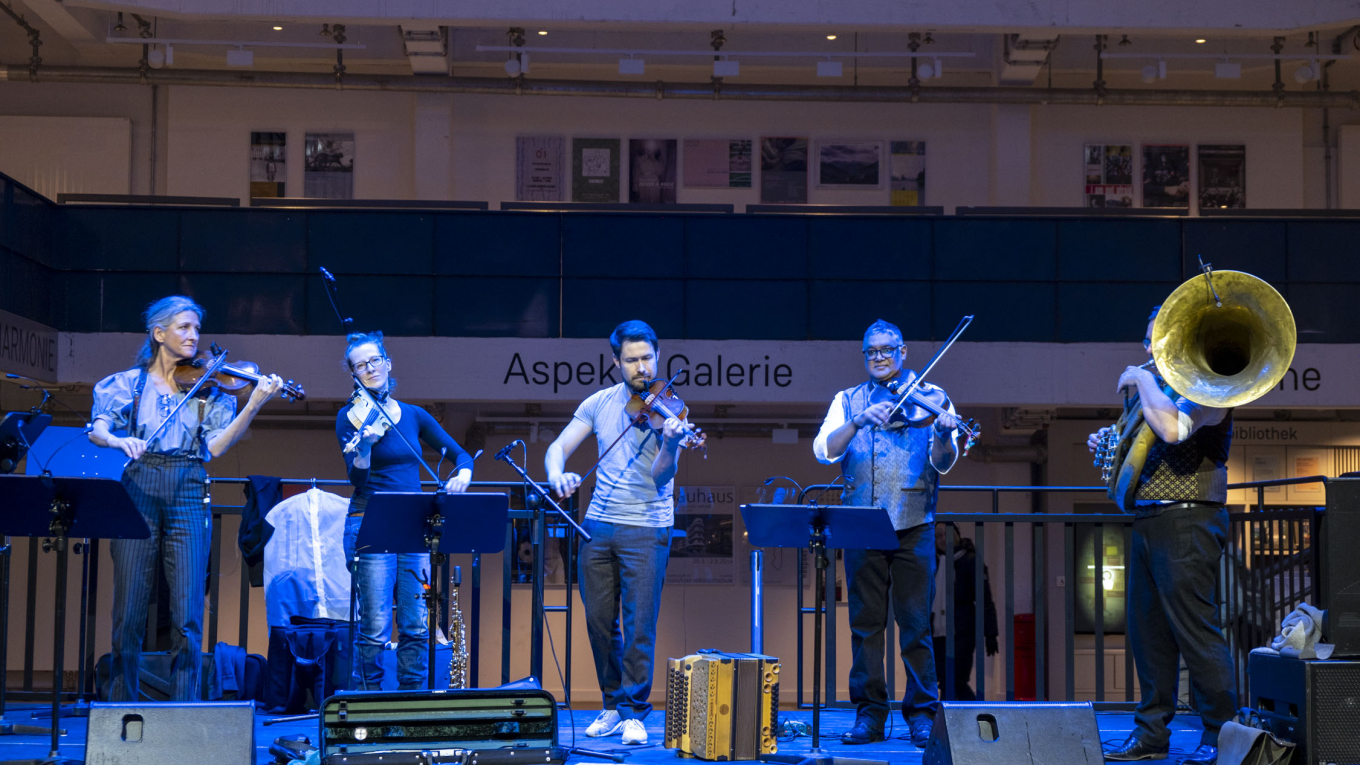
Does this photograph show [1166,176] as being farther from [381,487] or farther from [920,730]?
[381,487]

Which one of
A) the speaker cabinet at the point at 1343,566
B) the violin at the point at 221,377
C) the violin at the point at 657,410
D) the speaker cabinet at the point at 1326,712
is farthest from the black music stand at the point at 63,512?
the speaker cabinet at the point at 1343,566

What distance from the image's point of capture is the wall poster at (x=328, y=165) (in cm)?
1393

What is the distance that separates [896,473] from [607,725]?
1.52 m

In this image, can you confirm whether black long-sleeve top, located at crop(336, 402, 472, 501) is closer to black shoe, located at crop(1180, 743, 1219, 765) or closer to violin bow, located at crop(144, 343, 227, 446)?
violin bow, located at crop(144, 343, 227, 446)

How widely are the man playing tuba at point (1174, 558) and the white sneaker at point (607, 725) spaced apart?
185 cm

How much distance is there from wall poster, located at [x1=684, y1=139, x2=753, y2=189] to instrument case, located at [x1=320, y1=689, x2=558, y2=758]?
35.2ft

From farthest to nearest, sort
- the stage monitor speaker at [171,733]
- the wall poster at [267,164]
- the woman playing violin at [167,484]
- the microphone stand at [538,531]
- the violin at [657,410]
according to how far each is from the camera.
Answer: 1. the wall poster at [267,164]
2. the microphone stand at [538,531]
3. the violin at [657,410]
4. the woman playing violin at [167,484]
5. the stage monitor speaker at [171,733]

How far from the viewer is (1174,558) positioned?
4227mm

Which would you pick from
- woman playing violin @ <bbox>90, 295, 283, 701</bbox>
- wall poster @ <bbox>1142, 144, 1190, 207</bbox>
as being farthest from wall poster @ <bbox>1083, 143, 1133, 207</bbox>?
woman playing violin @ <bbox>90, 295, 283, 701</bbox>

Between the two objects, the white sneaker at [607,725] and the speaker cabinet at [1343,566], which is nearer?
the speaker cabinet at [1343,566]

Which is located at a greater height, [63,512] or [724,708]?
[63,512]

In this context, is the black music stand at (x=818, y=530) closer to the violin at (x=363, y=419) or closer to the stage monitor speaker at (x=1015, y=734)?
the stage monitor speaker at (x=1015, y=734)

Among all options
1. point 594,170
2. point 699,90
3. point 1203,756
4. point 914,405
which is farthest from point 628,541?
point 699,90

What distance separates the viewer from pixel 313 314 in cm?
1191
